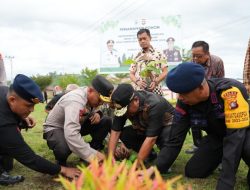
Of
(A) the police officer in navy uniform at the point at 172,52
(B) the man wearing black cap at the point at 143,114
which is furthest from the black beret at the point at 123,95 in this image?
(A) the police officer in navy uniform at the point at 172,52

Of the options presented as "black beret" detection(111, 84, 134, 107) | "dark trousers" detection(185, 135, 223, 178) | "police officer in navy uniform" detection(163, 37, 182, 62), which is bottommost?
"dark trousers" detection(185, 135, 223, 178)

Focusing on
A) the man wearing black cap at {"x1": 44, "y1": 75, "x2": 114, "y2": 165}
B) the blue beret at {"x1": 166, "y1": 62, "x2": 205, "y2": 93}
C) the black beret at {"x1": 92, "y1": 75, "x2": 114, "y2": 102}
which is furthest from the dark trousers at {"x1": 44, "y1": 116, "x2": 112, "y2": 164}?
the blue beret at {"x1": 166, "y1": 62, "x2": 205, "y2": 93}

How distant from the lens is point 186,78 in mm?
2555

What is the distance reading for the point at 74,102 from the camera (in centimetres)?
343

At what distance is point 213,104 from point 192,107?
0.21m

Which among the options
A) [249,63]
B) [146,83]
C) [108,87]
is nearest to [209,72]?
[249,63]

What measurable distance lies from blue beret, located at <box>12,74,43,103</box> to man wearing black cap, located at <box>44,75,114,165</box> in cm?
56

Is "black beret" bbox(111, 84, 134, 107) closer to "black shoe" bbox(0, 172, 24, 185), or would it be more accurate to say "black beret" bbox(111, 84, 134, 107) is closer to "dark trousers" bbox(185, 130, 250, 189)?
"dark trousers" bbox(185, 130, 250, 189)

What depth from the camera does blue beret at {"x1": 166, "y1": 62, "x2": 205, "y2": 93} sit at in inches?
101

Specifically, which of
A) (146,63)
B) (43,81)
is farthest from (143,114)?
(43,81)

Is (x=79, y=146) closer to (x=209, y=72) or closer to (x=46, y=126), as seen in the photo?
(x=46, y=126)

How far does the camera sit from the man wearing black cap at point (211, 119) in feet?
8.43

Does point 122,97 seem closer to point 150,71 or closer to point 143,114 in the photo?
point 143,114

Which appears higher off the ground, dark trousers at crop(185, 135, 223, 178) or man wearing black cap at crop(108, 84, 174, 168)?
man wearing black cap at crop(108, 84, 174, 168)
